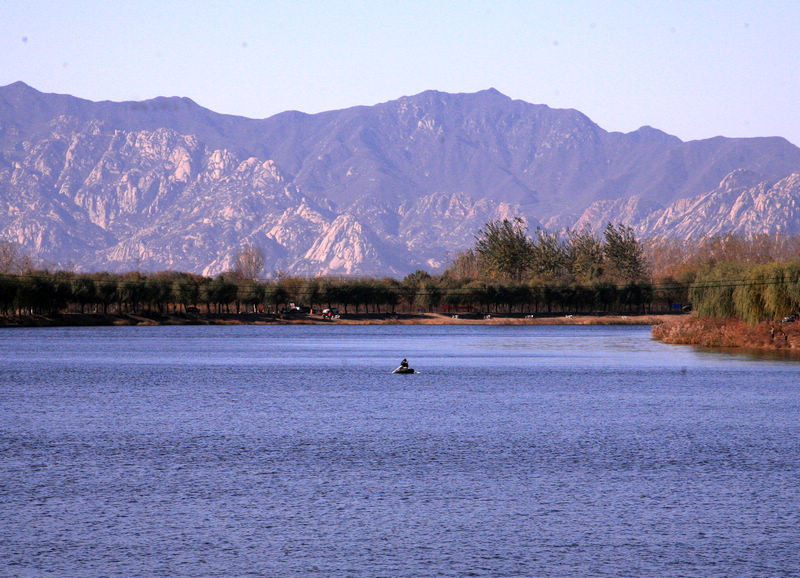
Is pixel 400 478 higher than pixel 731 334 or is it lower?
lower

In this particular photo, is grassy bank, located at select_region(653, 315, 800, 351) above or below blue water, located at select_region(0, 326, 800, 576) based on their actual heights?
above

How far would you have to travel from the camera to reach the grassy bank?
339 ft

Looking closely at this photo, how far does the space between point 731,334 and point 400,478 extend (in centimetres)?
8823

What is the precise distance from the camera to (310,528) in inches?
1003

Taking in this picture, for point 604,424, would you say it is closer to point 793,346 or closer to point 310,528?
point 310,528

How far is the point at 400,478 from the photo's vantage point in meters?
32.2

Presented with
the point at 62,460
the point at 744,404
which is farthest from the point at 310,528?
the point at 744,404

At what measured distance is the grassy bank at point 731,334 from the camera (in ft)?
339

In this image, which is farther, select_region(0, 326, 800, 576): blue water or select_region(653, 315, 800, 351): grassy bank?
select_region(653, 315, 800, 351): grassy bank

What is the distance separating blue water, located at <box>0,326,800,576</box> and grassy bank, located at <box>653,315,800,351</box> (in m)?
35.7

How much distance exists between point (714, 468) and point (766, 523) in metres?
8.42

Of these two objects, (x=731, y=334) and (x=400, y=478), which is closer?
(x=400, y=478)

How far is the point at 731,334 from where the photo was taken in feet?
369

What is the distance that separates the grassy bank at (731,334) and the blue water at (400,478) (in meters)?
35.7
